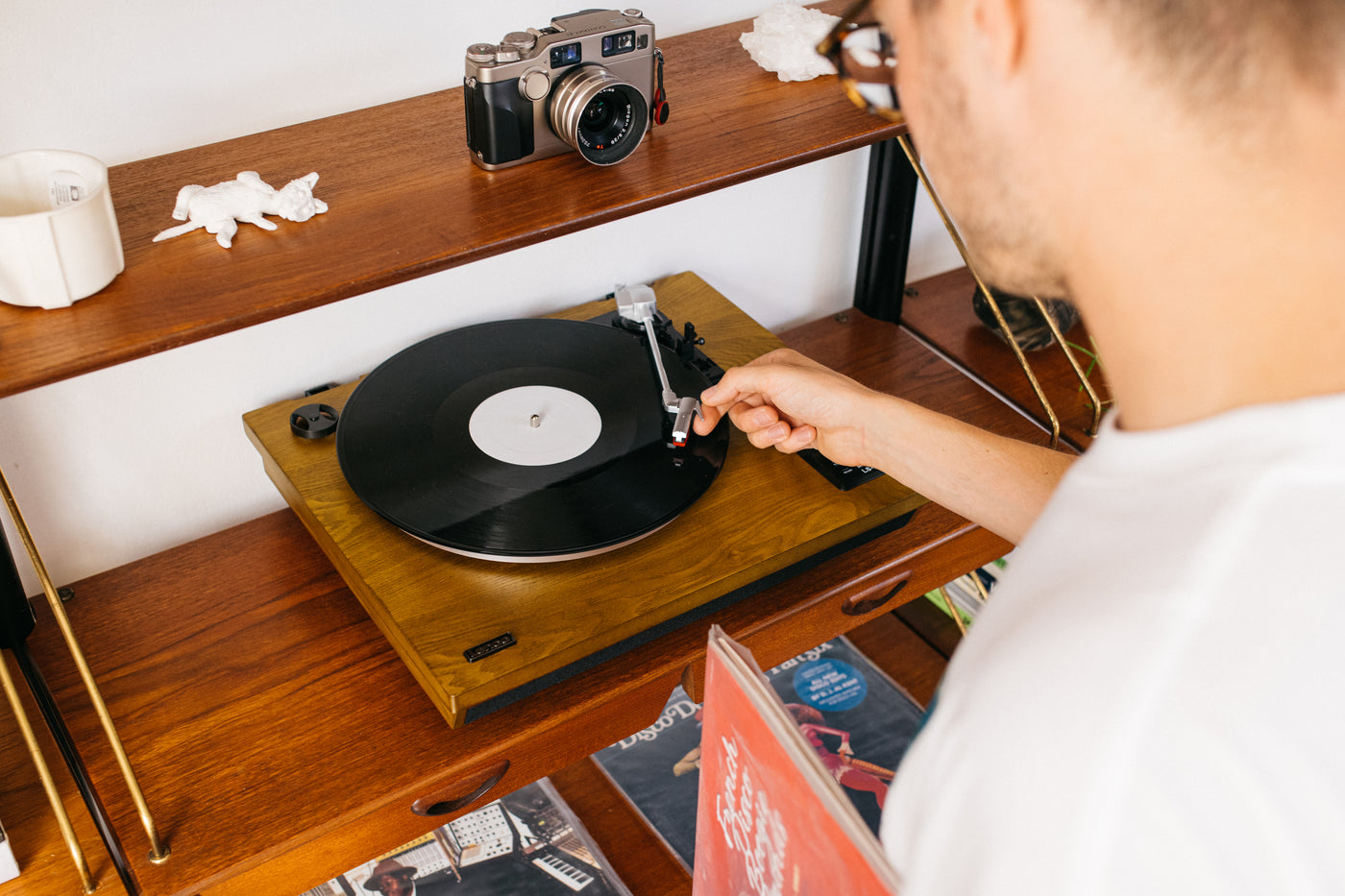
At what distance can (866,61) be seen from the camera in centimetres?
74

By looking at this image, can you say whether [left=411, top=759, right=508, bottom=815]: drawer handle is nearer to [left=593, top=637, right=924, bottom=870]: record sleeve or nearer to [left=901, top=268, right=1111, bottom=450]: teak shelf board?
[left=593, top=637, right=924, bottom=870]: record sleeve

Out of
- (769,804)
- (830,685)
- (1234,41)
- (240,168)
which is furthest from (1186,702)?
(830,685)

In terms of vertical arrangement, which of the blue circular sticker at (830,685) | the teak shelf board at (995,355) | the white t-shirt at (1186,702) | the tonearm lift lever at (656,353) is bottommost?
the blue circular sticker at (830,685)

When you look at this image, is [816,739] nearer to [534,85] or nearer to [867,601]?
[867,601]

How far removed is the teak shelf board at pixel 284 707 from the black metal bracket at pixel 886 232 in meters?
0.44

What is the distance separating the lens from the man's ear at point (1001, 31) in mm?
524

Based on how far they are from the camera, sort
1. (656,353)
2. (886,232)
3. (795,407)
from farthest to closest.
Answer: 1. (886,232)
2. (656,353)
3. (795,407)

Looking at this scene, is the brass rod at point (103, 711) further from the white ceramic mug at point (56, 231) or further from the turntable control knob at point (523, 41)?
the turntable control knob at point (523, 41)

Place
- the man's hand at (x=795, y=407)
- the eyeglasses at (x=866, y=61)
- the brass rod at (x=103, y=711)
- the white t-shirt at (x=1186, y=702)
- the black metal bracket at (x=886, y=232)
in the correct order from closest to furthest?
the white t-shirt at (x=1186, y=702), the eyeglasses at (x=866, y=61), the brass rod at (x=103, y=711), the man's hand at (x=795, y=407), the black metal bracket at (x=886, y=232)

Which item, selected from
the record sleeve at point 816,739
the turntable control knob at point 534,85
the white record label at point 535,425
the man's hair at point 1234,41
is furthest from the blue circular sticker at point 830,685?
the man's hair at point 1234,41

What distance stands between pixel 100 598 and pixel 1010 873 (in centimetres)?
104

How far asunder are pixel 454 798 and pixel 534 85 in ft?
2.24

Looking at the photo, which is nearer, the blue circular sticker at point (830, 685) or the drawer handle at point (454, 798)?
the drawer handle at point (454, 798)

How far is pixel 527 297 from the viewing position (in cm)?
139
